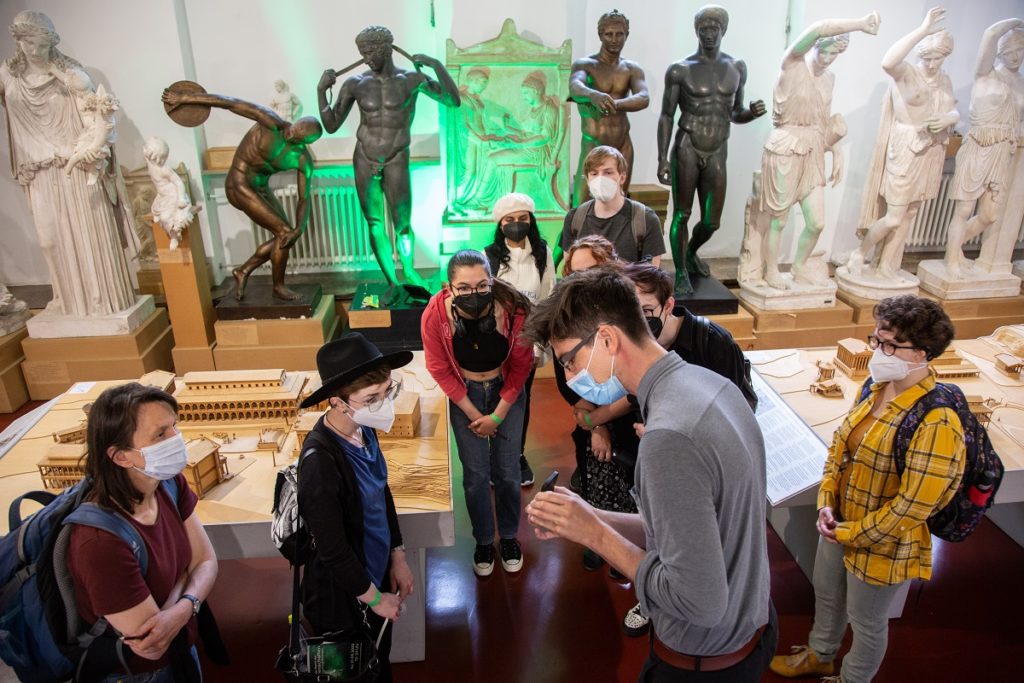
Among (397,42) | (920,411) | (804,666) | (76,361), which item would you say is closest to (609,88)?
(397,42)

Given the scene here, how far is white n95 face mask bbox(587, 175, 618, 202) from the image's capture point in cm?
376

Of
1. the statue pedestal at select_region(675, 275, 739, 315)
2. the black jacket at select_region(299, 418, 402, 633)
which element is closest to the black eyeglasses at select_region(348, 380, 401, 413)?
the black jacket at select_region(299, 418, 402, 633)

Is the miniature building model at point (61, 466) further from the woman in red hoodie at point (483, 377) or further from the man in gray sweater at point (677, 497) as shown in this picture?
the man in gray sweater at point (677, 497)

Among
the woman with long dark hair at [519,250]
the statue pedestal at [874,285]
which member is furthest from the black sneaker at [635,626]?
the statue pedestal at [874,285]

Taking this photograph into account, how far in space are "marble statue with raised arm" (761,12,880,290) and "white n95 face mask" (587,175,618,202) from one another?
2715mm

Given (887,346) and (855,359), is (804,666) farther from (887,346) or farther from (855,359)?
(855,359)

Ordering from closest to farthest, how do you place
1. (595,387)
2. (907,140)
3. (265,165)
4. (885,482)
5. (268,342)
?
1. (595,387)
2. (885,482)
3. (265,165)
4. (907,140)
5. (268,342)

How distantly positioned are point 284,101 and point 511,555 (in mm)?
5277

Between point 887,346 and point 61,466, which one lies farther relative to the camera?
point 61,466

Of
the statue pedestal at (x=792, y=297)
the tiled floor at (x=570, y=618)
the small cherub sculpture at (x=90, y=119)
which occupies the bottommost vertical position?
the tiled floor at (x=570, y=618)

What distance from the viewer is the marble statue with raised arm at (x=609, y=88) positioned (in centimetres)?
543

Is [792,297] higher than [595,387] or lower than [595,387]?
lower

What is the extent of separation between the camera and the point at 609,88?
225 inches

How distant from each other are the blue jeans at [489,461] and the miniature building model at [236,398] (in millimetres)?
906
